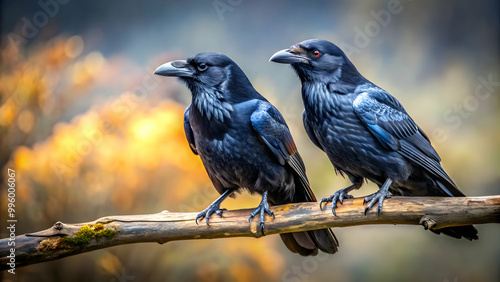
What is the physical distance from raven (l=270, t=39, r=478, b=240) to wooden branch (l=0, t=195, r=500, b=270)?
11 cm

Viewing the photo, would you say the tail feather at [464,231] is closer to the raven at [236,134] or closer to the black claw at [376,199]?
the black claw at [376,199]

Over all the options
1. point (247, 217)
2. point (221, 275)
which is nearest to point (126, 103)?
point (221, 275)

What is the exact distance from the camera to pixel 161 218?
118 inches

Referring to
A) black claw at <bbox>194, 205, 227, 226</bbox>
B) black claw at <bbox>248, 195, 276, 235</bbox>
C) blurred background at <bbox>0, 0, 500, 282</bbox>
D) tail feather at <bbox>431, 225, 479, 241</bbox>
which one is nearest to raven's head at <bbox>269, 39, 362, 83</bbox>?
black claw at <bbox>248, 195, 276, 235</bbox>

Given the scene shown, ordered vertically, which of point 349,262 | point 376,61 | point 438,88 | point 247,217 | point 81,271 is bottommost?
point 349,262

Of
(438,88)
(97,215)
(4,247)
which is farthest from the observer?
(97,215)

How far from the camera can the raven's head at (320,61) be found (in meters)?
3.06

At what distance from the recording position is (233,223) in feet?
9.76

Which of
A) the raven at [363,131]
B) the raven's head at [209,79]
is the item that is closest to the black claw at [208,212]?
the raven's head at [209,79]

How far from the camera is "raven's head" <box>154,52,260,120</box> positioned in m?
3.07

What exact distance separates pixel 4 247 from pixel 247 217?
1.60 meters

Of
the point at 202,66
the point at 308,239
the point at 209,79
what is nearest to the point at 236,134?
the point at 209,79

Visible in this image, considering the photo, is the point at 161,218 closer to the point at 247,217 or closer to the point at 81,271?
the point at 247,217

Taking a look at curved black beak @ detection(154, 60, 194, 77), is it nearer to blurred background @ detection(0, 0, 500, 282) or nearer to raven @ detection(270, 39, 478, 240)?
raven @ detection(270, 39, 478, 240)
